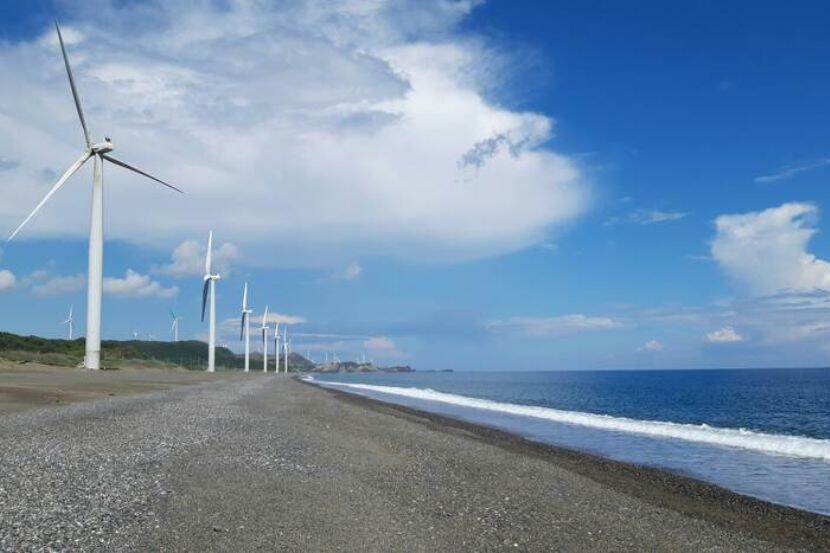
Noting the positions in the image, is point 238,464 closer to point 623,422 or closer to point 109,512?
point 109,512

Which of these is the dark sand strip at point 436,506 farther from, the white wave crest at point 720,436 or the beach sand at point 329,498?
the white wave crest at point 720,436

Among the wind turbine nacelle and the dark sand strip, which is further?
the wind turbine nacelle

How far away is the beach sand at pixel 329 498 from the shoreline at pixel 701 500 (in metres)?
0.08

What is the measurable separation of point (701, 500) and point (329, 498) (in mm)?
10466

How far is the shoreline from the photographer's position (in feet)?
49.0

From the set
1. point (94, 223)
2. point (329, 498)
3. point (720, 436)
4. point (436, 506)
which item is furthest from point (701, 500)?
point (94, 223)

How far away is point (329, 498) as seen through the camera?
560 inches

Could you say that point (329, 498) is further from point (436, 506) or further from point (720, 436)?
point (720, 436)

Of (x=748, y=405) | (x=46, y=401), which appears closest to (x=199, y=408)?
(x=46, y=401)

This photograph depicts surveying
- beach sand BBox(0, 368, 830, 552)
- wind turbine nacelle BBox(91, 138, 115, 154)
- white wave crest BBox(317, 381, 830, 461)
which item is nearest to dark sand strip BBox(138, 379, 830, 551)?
beach sand BBox(0, 368, 830, 552)

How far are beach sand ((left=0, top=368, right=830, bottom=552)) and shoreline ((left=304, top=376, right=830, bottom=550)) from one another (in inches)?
3.1

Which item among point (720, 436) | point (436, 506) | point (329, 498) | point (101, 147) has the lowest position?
point (720, 436)

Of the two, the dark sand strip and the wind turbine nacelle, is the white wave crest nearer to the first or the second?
the dark sand strip

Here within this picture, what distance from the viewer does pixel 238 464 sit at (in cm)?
1702
